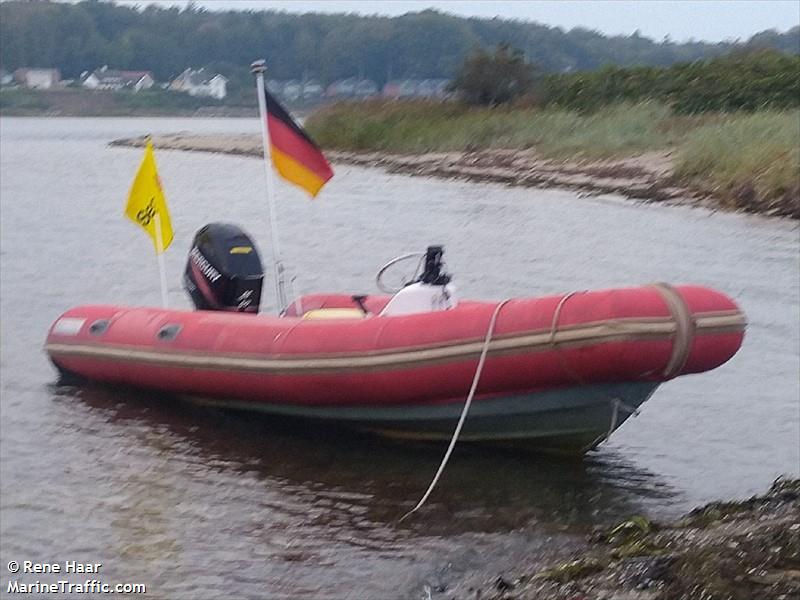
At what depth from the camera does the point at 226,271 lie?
1026 cm

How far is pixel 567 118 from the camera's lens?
33.8 metres

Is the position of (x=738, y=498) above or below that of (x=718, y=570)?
below

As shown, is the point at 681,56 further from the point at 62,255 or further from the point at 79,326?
the point at 79,326

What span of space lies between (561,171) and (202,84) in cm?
7930

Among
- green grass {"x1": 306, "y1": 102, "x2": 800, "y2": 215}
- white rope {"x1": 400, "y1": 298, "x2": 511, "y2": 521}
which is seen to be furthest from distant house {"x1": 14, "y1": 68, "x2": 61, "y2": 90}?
white rope {"x1": 400, "y1": 298, "x2": 511, "y2": 521}

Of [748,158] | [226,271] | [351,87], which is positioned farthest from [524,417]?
[351,87]

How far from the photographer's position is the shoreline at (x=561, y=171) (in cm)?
2511

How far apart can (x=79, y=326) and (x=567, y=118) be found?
80.1 ft

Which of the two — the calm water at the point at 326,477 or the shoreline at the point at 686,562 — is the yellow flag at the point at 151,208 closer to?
the calm water at the point at 326,477

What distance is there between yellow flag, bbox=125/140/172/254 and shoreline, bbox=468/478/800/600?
486 centimetres

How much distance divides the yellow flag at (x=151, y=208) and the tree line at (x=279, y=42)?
281ft

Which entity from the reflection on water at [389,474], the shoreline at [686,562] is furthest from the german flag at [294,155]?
the shoreline at [686,562]

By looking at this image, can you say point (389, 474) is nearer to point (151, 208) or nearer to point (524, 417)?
point (524, 417)

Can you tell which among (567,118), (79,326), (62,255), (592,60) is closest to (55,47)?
(592,60)
